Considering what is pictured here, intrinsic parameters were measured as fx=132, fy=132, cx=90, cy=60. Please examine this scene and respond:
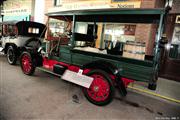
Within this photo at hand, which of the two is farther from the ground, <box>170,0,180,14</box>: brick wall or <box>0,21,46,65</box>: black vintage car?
<box>170,0,180,14</box>: brick wall

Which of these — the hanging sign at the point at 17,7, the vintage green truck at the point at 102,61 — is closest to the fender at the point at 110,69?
→ the vintage green truck at the point at 102,61

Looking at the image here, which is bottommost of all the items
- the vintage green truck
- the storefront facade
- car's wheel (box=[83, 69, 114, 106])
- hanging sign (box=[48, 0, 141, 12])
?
car's wheel (box=[83, 69, 114, 106])

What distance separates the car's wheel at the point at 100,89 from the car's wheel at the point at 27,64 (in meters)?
2.15

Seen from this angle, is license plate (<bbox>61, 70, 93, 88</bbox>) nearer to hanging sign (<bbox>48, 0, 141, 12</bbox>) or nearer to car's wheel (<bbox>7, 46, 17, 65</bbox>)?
car's wheel (<bbox>7, 46, 17, 65</bbox>)

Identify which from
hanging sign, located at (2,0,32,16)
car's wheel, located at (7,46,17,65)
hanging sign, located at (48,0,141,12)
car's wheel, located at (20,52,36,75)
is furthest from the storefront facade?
car's wheel, located at (20,52,36,75)

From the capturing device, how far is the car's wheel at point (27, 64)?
164 inches

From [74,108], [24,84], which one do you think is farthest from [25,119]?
[24,84]

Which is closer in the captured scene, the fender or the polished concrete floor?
the polished concrete floor

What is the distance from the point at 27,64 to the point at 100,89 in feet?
9.16

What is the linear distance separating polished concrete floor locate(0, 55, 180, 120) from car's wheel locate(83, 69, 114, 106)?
0.15m

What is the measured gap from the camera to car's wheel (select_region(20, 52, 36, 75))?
4172 millimetres

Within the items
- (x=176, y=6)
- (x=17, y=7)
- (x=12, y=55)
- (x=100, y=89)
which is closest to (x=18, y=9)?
(x=17, y=7)

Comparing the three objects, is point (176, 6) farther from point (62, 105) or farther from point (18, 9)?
point (18, 9)

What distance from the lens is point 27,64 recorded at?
4.37m
